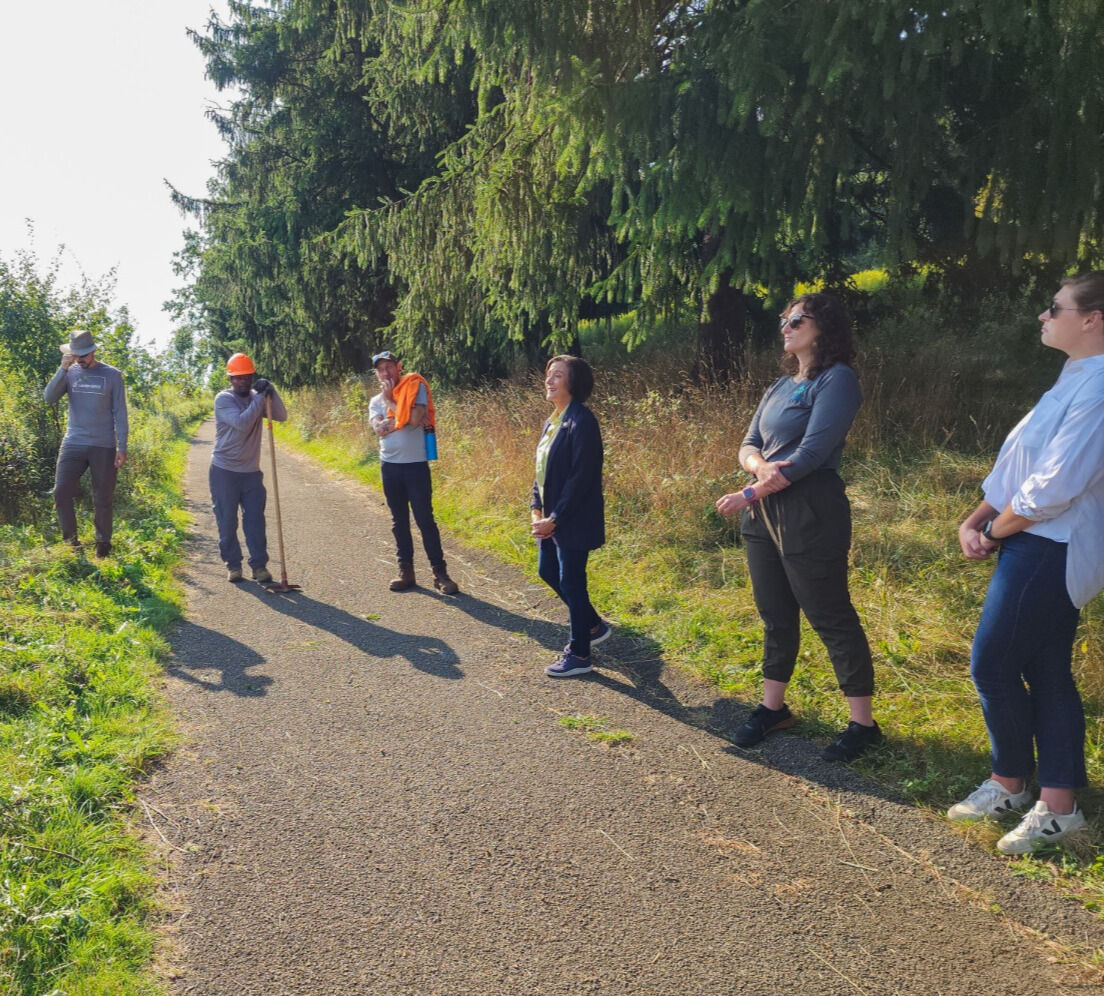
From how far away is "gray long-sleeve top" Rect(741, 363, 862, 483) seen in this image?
390cm

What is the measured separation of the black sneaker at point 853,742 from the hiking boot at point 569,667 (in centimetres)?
168

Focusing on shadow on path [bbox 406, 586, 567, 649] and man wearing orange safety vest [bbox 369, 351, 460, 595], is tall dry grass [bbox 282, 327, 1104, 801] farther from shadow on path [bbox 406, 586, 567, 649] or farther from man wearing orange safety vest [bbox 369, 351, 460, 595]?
man wearing orange safety vest [bbox 369, 351, 460, 595]

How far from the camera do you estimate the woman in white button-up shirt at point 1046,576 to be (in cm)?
306

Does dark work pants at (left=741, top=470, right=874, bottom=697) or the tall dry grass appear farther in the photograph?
the tall dry grass

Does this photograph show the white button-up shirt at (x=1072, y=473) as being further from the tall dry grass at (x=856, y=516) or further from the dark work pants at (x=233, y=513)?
the dark work pants at (x=233, y=513)

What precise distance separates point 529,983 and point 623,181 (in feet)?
18.3

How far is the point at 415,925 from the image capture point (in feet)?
9.44

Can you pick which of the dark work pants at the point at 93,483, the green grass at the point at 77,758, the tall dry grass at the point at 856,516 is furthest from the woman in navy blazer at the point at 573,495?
the dark work pants at the point at 93,483

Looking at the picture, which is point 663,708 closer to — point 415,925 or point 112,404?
point 415,925

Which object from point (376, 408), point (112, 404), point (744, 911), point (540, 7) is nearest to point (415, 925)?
point (744, 911)

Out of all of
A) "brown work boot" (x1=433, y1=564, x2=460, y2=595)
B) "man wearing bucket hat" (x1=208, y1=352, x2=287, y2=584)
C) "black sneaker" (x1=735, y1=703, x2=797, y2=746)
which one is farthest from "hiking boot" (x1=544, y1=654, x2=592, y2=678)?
"man wearing bucket hat" (x1=208, y1=352, x2=287, y2=584)

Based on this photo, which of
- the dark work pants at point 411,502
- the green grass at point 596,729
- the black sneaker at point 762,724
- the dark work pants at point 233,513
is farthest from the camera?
the dark work pants at point 233,513

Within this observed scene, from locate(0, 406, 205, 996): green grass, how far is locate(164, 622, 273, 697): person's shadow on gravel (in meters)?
0.16

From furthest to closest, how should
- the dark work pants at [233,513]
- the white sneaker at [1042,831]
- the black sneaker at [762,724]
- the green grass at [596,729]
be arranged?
1. the dark work pants at [233,513]
2. the green grass at [596,729]
3. the black sneaker at [762,724]
4. the white sneaker at [1042,831]
